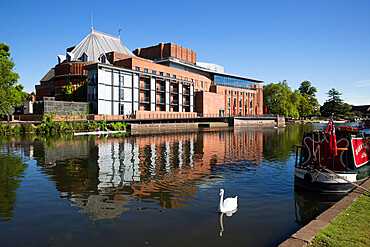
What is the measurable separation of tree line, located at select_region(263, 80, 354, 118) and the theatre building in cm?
491

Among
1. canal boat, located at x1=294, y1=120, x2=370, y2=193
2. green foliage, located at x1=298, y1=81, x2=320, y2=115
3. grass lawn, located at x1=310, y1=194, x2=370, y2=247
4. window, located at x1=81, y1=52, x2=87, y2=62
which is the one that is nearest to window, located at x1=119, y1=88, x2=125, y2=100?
window, located at x1=81, y1=52, x2=87, y2=62

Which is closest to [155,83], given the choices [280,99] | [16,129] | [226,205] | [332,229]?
[16,129]

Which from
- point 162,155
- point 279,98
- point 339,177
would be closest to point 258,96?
point 279,98

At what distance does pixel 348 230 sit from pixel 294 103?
128 meters

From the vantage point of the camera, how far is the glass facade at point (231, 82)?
364 ft

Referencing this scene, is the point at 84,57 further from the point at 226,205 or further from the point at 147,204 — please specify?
the point at 226,205

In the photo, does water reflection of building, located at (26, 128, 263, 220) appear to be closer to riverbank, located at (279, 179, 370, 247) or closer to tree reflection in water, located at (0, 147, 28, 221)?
tree reflection in water, located at (0, 147, 28, 221)

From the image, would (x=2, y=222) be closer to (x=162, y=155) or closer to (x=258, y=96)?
(x=162, y=155)

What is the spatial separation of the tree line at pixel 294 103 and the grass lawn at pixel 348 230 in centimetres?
11330

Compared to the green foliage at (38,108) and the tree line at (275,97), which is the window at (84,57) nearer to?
the tree line at (275,97)

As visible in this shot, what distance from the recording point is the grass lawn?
618cm

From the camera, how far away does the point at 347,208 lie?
843 centimetres

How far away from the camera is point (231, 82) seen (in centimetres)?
11606

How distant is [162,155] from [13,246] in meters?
16.0
